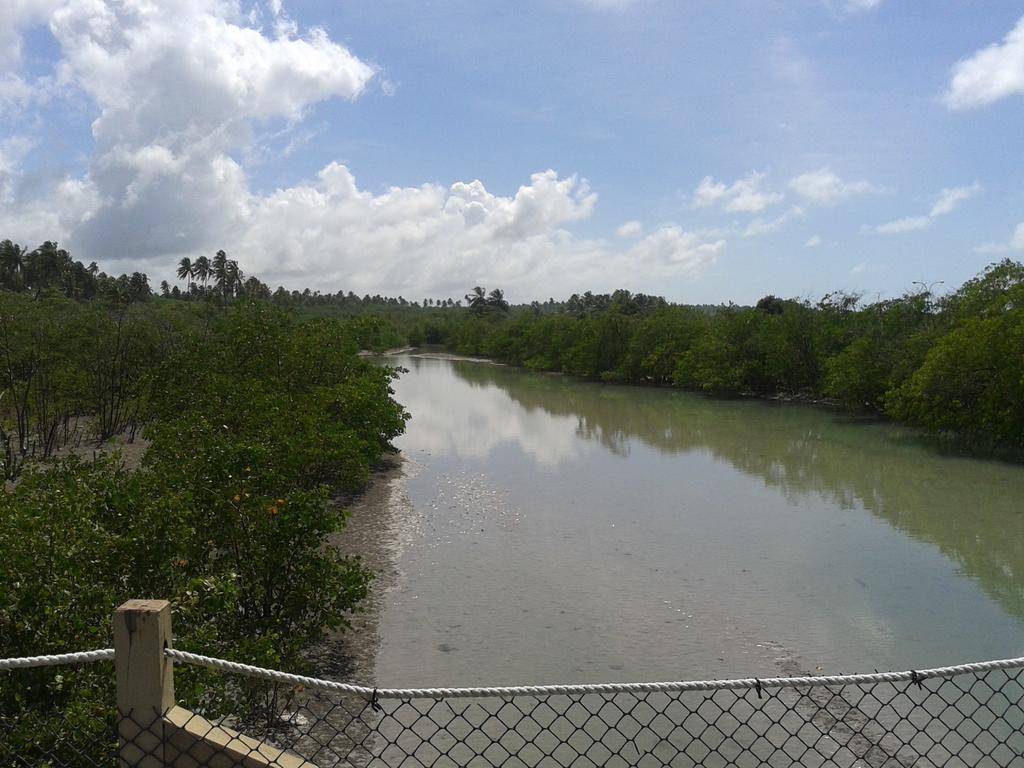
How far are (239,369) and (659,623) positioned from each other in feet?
33.5

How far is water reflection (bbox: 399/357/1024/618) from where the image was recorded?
13.4m

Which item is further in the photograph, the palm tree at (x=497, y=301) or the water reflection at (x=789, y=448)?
the palm tree at (x=497, y=301)

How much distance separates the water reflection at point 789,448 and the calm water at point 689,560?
89 mm

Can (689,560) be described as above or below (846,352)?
below

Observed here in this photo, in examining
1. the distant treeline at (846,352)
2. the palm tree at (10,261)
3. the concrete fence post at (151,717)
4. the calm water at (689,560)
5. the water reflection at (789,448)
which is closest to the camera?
the concrete fence post at (151,717)

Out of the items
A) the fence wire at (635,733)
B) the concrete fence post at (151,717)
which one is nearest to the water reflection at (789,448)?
the fence wire at (635,733)

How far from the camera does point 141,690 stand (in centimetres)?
201

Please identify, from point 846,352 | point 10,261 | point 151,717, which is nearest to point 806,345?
point 846,352

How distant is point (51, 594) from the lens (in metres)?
4.20

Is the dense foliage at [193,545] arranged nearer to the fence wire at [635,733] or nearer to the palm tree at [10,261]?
the fence wire at [635,733]

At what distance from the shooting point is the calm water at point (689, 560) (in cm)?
838

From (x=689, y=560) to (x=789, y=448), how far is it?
12304 millimetres

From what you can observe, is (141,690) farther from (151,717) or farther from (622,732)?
(622,732)

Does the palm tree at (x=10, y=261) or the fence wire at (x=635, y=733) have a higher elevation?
the palm tree at (x=10, y=261)
